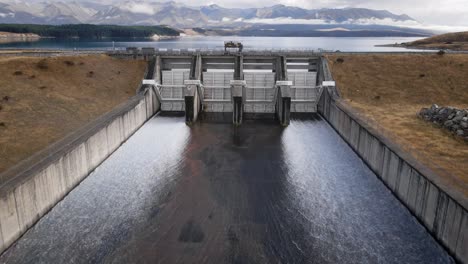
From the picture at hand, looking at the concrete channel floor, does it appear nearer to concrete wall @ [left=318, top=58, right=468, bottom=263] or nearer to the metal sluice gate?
concrete wall @ [left=318, top=58, right=468, bottom=263]

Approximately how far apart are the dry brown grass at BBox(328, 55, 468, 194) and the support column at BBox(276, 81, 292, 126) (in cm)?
878

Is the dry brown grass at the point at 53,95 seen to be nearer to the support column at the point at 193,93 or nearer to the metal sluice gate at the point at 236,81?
the metal sluice gate at the point at 236,81

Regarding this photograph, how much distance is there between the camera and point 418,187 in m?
26.6

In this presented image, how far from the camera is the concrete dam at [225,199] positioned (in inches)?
925

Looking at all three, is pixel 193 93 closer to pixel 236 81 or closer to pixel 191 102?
pixel 191 102

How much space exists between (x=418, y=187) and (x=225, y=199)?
47.6 feet

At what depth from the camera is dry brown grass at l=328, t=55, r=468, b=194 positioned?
1259 inches

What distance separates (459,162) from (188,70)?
148 ft

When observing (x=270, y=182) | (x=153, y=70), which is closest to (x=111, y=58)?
(x=153, y=70)

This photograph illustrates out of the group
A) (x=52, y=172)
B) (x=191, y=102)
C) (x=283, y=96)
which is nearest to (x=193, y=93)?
(x=191, y=102)

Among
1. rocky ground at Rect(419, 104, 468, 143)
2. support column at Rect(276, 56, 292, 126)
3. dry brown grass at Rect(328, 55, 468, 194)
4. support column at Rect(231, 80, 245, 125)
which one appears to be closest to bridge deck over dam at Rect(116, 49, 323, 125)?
support column at Rect(276, 56, 292, 126)

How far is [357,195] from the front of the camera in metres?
31.6

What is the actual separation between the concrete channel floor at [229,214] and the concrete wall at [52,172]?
92 cm

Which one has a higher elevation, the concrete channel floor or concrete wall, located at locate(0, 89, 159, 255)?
concrete wall, located at locate(0, 89, 159, 255)
